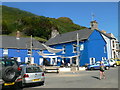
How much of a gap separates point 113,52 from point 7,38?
93.5 ft

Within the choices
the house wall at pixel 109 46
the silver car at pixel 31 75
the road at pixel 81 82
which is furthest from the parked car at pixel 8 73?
the house wall at pixel 109 46

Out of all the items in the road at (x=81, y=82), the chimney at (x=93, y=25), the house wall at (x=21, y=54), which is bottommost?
the road at (x=81, y=82)

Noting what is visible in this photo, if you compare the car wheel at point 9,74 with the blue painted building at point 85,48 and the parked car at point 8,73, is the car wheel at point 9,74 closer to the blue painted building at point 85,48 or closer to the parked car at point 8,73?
the parked car at point 8,73

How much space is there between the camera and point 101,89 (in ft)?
36.0

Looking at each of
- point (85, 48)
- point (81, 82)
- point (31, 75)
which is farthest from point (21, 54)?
point (31, 75)

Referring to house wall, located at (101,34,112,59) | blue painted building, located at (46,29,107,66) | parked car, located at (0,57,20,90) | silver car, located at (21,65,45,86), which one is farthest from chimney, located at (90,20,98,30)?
parked car, located at (0,57,20,90)

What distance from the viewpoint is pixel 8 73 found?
32.3 feet

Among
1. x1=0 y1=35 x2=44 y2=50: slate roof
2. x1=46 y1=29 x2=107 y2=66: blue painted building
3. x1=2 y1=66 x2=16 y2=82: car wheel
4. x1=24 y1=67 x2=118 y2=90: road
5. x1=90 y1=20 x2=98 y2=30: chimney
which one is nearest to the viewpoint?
x1=2 y1=66 x2=16 y2=82: car wheel

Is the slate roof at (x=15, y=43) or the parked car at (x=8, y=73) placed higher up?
the slate roof at (x=15, y=43)

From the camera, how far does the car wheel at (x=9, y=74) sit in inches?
380

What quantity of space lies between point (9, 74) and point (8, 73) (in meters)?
0.12

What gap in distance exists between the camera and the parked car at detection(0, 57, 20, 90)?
31.7ft

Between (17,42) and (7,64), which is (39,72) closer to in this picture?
(7,64)

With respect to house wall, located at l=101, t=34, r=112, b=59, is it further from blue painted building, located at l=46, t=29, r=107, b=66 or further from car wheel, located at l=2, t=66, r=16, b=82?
car wheel, located at l=2, t=66, r=16, b=82
